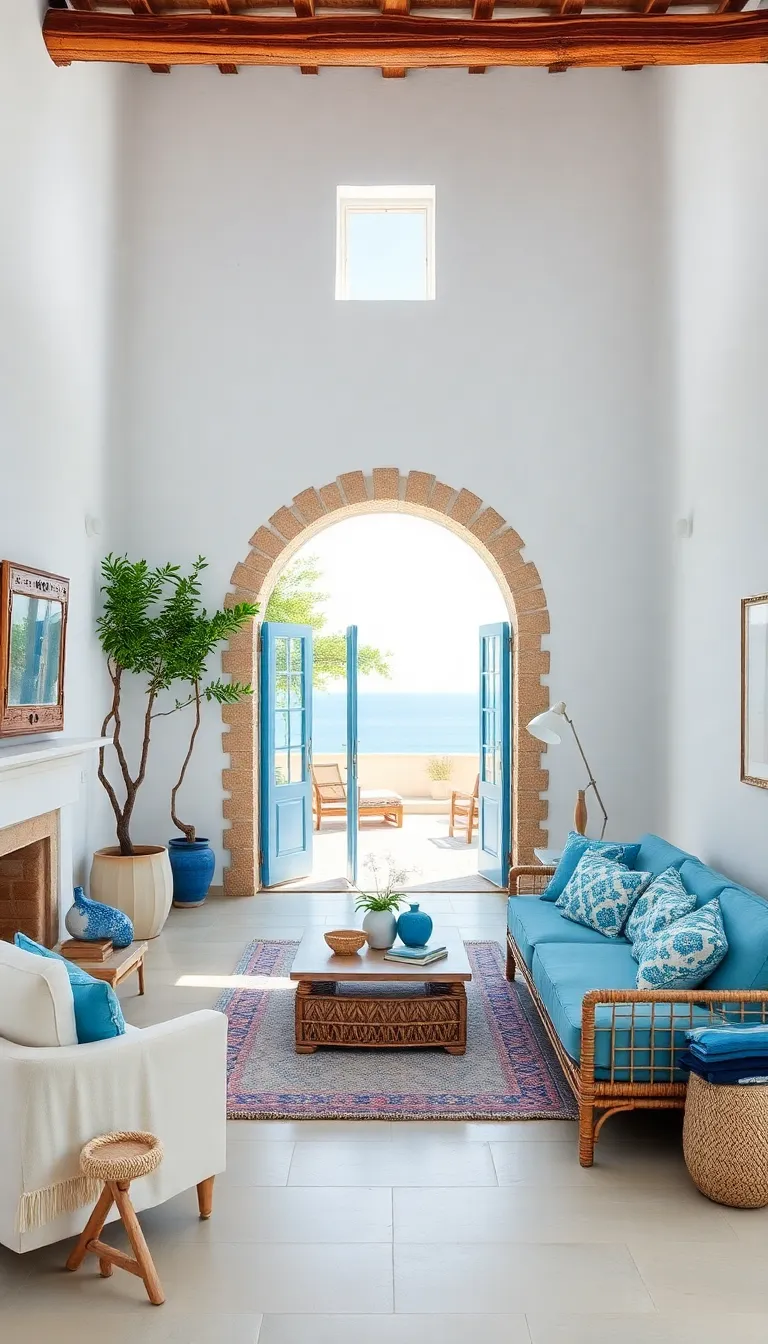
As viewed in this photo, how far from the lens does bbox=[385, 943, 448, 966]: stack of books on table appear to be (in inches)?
178

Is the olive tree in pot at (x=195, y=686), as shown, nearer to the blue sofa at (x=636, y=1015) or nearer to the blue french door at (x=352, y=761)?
the blue french door at (x=352, y=761)

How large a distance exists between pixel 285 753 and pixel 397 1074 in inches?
152

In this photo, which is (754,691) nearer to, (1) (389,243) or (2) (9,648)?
(2) (9,648)

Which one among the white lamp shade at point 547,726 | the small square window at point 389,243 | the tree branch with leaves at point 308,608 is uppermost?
the small square window at point 389,243

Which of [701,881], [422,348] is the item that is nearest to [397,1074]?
[701,881]

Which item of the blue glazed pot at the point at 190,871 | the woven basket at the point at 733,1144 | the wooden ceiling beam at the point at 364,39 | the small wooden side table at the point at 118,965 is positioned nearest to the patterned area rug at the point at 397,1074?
the small wooden side table at the point at 118,965

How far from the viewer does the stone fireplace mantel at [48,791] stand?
4.60m

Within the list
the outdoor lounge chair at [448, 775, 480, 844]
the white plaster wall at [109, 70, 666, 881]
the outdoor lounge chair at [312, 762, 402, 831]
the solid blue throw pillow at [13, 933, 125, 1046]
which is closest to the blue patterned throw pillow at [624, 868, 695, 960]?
the solid blue throw pillow at [13, 933, 125, 1046]

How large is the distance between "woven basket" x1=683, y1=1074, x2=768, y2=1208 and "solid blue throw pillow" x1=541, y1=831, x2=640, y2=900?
2.07 m

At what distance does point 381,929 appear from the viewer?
15.5 feet

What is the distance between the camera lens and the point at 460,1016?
4461mm

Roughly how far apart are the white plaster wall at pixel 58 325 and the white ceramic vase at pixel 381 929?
2.49m

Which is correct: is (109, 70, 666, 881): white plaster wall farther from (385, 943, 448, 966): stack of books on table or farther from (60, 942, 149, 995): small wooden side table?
(385, 943, 448, 966): stack of books on table

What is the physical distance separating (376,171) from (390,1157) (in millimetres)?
6586
